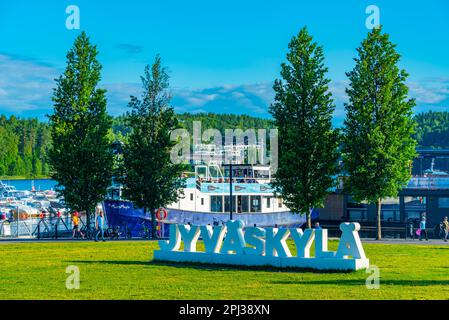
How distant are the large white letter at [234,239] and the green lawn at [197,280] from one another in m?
1.21

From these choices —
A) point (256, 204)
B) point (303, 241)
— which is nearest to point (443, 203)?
point (256, 204)

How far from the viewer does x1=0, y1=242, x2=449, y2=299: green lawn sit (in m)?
22.5

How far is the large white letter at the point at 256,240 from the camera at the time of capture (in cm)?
3055

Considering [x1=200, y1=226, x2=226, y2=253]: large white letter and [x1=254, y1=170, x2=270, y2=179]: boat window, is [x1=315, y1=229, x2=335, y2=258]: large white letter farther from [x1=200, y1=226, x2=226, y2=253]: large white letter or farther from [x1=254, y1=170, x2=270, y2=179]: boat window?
[x1=254, y1=170, x2=270, y2=179]: boat window

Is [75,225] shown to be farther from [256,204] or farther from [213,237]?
[213,237]

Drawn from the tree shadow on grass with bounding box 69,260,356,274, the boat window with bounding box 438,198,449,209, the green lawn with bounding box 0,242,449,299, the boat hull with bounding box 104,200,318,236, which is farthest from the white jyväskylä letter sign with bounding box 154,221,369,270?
the boat window with bounding box 438,198,449,209

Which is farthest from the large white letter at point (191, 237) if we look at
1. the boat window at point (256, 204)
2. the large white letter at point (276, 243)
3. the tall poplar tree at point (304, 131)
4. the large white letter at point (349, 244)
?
the boat window at point (256, 204)

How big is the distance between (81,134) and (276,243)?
26.7 metres

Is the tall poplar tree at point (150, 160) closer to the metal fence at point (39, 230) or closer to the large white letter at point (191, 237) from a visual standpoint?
the metal fence at point (39, 230)

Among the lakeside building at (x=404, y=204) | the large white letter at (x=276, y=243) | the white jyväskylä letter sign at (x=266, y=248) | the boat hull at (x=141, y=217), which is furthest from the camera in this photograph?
the lakeside building at (x=404, y=204)

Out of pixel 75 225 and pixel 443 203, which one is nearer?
pixel 75 225

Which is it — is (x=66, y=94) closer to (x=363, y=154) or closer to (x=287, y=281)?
(x=363, y=154)

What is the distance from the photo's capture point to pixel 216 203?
69000 mm
